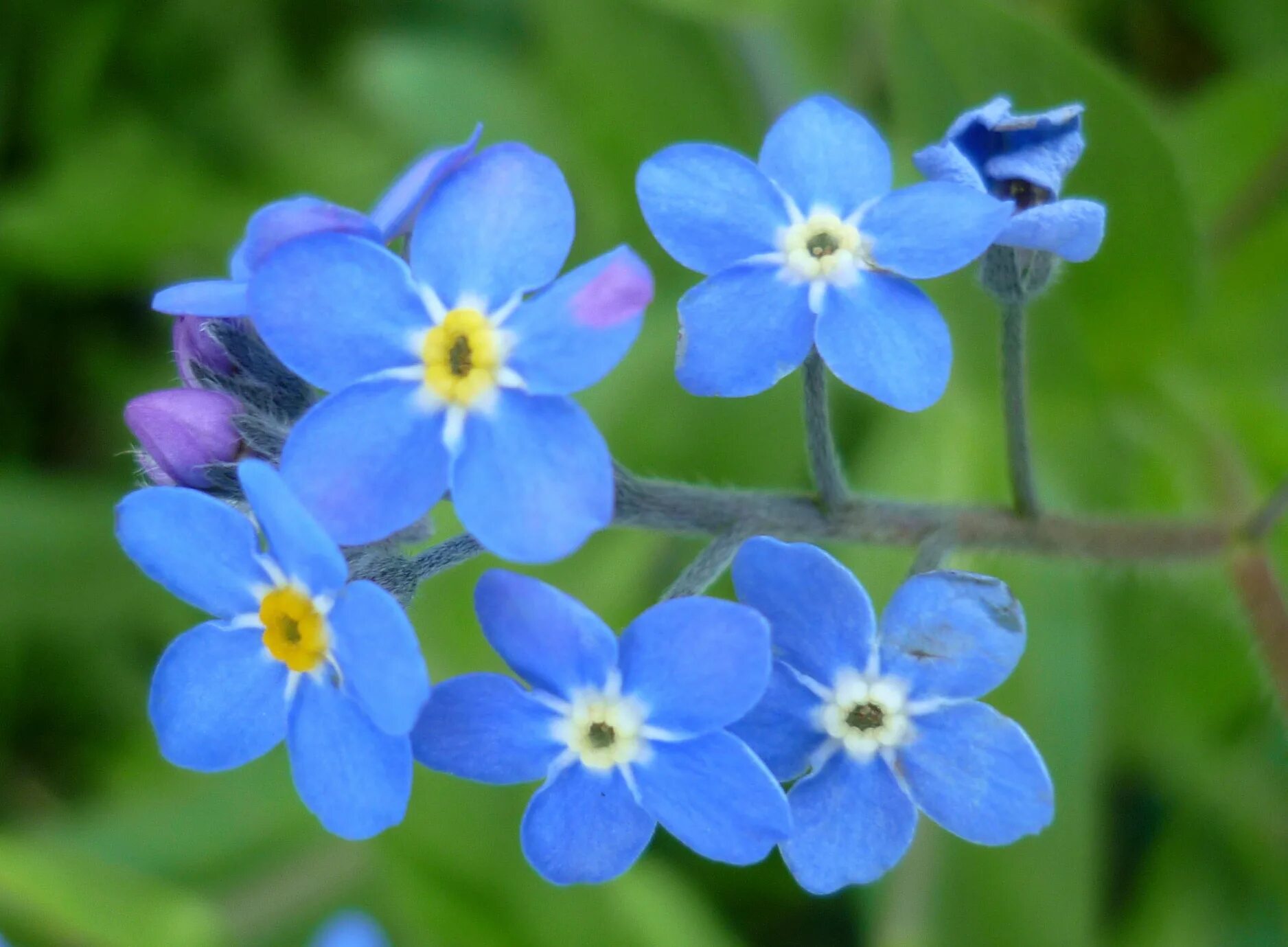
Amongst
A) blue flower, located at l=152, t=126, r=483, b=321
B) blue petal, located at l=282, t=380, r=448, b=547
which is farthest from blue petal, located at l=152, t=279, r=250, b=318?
blue petal, located at l=282, t=380, r=448, b=547

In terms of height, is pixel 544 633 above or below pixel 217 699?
above

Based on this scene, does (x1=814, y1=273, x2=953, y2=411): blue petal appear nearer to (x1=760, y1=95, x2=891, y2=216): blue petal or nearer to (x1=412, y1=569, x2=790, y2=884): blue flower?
(x1=760, y1=95, x2=891, y2=216): blue petal

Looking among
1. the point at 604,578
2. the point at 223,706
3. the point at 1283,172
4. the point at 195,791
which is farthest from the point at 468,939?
the point at 1283,172

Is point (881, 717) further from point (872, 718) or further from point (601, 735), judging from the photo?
point (601, 735)

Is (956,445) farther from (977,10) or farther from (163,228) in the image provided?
(163,228)

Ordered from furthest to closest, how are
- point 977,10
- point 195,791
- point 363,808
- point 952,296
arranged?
point 195,791 < point 952,296 < point 977,10 < point 363,808

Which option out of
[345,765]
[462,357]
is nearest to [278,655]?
[345,765]
